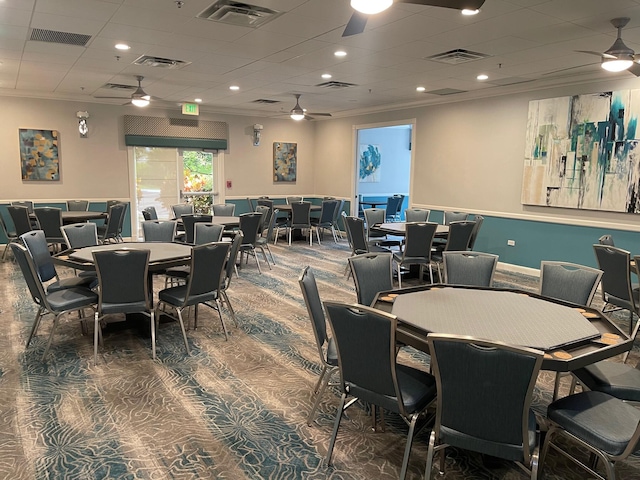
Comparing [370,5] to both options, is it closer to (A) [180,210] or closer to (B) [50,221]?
(A) [180,210]

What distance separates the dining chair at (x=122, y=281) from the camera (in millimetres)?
3643

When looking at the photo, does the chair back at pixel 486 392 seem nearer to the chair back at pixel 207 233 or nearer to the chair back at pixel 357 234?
the chair back at pixel 207 233

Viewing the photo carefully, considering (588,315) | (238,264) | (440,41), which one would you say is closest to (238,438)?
(588,315)

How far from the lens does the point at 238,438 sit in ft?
9.18

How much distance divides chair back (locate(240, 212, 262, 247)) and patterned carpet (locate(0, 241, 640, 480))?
2174mm

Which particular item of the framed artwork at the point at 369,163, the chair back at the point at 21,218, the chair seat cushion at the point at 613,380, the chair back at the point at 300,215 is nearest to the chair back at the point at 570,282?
the chair seat cushion at the point at 613,380

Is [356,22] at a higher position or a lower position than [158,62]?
lower

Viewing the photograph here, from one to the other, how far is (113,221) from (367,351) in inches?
264

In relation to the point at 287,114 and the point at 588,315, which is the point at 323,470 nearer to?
the point at 588,315

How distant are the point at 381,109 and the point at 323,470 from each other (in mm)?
8579

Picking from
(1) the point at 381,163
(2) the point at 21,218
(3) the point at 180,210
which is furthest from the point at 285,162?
(2) the point at 21,218

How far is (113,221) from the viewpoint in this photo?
25.8ft

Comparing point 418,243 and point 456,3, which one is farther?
point 418,243

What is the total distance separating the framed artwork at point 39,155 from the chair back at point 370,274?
7.73 metres
